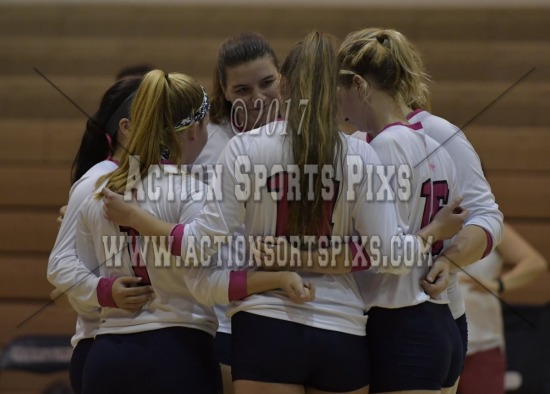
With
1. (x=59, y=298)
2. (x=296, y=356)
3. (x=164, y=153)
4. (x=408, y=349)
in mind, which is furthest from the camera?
(x=59, y=298)

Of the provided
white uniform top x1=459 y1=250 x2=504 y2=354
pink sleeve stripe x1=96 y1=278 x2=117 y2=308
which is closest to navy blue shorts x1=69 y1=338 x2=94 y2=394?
pink sleeve stripe x1=96 y1=278 x2=117 y2=308

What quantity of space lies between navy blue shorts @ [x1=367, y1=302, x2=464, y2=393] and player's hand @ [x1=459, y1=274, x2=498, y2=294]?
1.12 meters

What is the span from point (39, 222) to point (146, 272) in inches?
98.5

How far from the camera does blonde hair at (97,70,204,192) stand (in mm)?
1582

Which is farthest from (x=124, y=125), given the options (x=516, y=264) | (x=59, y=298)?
(x=516, y=264)

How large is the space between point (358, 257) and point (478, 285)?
1.29 metres

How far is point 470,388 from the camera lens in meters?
2.61

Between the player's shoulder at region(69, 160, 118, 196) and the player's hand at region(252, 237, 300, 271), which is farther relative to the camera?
the player's shoulder at region(69, 160, 118, 196)

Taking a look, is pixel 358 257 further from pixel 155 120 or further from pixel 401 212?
pixel 155 120

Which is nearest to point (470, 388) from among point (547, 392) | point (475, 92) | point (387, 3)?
point (547, 392)

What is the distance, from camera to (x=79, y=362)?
178 cm

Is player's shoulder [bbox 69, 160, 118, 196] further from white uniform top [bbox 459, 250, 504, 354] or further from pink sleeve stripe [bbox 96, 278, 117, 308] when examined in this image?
white uniform top [bbox 459, 250, 504, 354]

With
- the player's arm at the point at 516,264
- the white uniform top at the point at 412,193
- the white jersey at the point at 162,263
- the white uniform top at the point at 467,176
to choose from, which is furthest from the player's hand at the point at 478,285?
the white jersey at the point at 162,263

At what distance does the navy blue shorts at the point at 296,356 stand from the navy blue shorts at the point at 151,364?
0.12 meters
